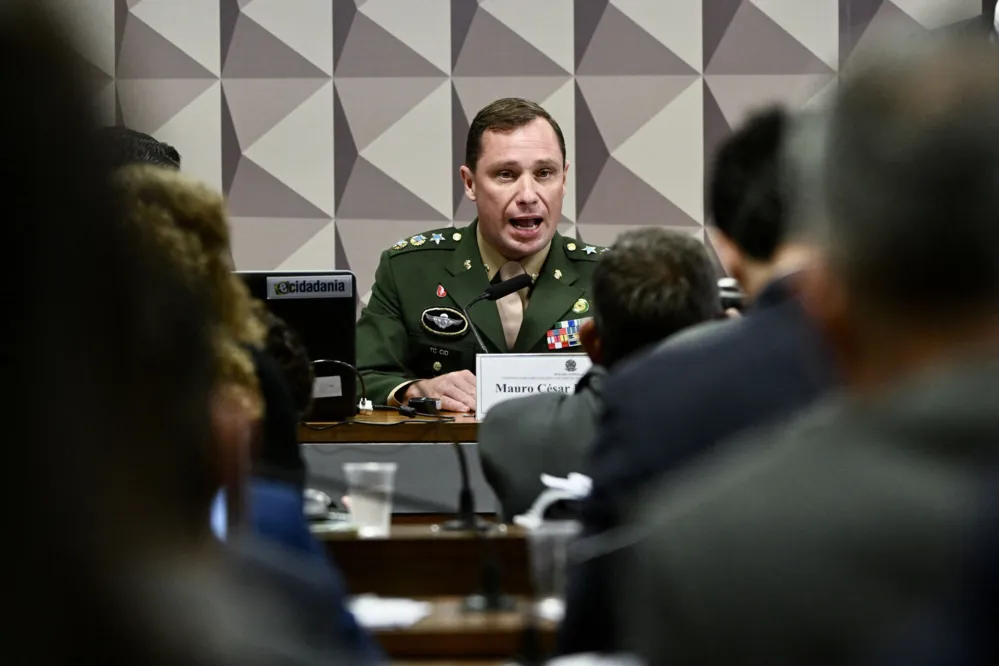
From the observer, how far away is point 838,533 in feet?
2.21

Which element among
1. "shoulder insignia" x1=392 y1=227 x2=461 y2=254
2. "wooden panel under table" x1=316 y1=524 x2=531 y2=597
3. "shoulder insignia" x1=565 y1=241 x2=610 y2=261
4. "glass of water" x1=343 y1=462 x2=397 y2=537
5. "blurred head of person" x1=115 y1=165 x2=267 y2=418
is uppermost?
"shoulder insignia" x1=392 y1=227 x2=461 y2=254

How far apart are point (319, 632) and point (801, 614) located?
0.28 m

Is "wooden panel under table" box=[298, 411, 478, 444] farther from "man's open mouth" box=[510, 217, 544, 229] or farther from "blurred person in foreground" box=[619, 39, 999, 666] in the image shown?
"blurred person in foreground" box=[619, 39, 999, 666]

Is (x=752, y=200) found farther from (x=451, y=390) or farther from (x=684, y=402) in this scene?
(x=451, y=390)

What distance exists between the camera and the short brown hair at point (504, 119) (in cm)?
389

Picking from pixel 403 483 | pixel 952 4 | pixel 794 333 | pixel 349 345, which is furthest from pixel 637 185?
pixel 794 333

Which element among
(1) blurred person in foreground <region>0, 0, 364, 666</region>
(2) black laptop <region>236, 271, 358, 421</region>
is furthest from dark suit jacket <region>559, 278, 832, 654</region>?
(2) black laptop <region>236, 271, 358, 421</region>

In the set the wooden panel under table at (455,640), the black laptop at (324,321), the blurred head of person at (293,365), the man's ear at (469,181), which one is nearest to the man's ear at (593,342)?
the blurred head of person at (293,365)

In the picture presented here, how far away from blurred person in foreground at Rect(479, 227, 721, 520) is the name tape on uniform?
116 cm

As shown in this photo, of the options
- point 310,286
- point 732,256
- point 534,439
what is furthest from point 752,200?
point 310,286

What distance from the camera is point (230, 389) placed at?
92 centimetres

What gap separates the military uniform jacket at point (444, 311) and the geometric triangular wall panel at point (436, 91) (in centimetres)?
96

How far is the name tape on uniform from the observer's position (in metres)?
3.11

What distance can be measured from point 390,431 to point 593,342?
1139 mm
